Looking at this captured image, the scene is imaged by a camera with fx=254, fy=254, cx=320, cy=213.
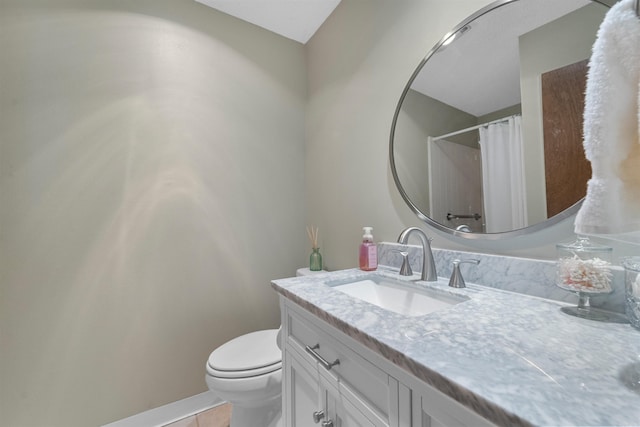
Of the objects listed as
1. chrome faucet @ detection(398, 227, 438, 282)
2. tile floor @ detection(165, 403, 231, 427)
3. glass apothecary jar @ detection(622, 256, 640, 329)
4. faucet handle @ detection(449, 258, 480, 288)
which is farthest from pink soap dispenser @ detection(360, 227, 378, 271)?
tile floor @ detection(165, 403, 231, 427)

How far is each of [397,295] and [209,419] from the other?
1.30 metres

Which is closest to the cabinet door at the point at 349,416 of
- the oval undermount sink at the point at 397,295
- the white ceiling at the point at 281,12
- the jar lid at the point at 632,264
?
the oval undermount sink at the point at 397,295

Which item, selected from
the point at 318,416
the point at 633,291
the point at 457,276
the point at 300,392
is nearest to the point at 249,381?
the point at 300,392

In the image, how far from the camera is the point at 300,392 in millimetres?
786

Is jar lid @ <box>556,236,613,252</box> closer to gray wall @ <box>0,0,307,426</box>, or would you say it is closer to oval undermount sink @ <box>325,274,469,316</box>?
oval undermount sink @ <box>325,274,469,316</box>

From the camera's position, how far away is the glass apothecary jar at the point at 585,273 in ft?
1.84

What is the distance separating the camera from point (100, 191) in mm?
1262

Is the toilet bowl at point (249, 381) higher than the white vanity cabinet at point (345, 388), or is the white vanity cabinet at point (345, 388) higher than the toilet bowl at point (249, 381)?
the white vanity cabinet at point (345, 388)

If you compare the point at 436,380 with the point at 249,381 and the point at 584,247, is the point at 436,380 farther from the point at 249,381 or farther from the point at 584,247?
the point at 249,381

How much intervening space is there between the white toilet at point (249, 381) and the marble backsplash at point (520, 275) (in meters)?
0.73

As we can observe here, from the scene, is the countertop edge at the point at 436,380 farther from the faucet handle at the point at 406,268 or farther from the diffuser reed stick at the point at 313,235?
the diffuser reed stick at the point at 313,235

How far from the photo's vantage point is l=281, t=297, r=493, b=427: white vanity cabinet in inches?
16.4

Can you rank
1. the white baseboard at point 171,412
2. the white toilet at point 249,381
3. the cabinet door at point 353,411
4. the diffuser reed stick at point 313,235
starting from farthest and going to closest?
the diffuser reed stick at point 313,235, the white baseboard at point 171,412, the white toilet at point 249,381, the cabinet door at point 353,411

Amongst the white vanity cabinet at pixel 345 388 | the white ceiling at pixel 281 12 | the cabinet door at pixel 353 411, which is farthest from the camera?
the white ceiling at pixel 281 12
